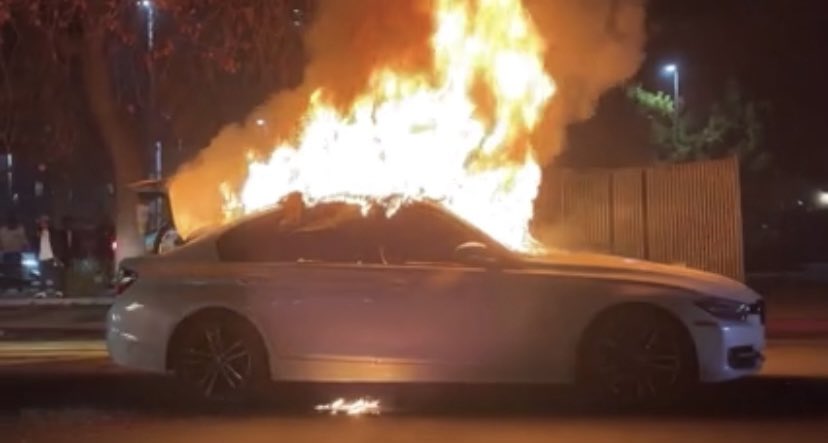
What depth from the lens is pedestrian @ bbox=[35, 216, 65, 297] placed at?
27812 mm

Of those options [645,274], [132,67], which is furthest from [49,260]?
[645,274]

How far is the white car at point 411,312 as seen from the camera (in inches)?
440

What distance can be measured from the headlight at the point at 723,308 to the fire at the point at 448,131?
234 cm

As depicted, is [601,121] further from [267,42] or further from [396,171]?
[396,171]

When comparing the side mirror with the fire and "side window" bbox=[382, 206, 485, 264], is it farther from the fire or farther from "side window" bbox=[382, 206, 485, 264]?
the fire

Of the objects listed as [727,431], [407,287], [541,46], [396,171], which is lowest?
[727,431]

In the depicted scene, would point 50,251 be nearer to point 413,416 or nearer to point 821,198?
point 413,416

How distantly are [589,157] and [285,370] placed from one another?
24.9m

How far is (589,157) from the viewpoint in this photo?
35.7 metres

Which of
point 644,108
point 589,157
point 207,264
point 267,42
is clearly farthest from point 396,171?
point 644,108

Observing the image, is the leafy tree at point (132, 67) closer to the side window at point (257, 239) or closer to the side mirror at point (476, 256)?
the side window at point (257, 239)

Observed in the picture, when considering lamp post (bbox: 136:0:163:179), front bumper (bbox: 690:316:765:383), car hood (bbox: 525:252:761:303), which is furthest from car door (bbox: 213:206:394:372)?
lamp post (bbox: 136:0:163:179)

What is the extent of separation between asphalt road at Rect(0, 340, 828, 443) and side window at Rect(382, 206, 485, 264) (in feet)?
3.62

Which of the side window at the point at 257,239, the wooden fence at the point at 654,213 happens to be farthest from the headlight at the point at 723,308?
the wooden fence at the point at 654,213
